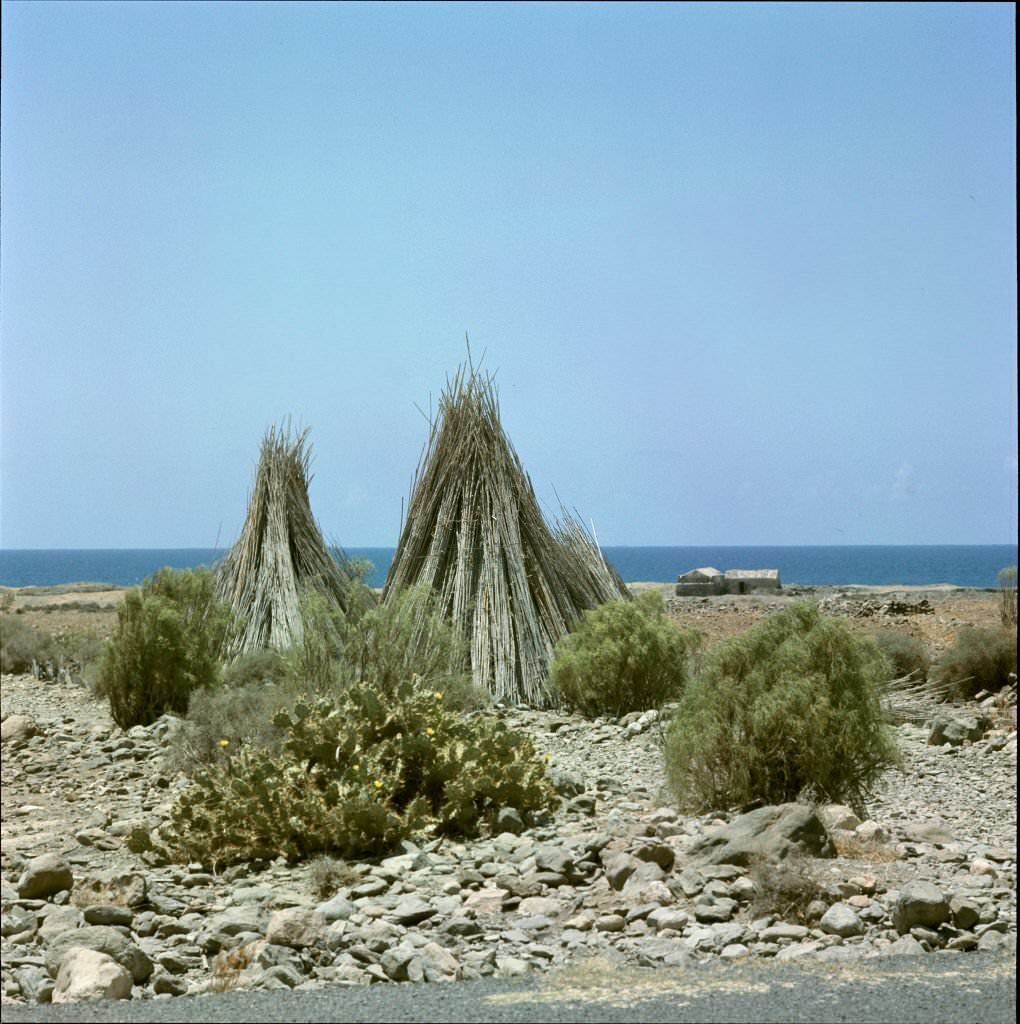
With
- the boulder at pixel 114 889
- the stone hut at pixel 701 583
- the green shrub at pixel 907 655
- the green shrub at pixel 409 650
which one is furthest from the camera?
the stone hut at pixel 701 583

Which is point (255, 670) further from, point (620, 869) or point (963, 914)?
point (963, 914)

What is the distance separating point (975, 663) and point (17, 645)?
4.92 metres

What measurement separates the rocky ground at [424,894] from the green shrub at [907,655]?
2361mm

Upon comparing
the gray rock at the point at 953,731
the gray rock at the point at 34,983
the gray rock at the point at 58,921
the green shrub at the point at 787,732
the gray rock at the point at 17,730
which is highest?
the gray rock at the point at 17,730

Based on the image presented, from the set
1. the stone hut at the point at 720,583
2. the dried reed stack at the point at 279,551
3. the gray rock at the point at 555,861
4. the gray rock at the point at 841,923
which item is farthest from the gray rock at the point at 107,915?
the stone hut at the point at 720,583

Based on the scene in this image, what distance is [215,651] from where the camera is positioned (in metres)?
4.59

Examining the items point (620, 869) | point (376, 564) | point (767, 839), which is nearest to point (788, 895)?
point (767, 839)

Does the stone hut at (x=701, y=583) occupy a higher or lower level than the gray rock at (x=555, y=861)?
higher

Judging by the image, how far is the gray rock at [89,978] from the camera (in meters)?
2.98

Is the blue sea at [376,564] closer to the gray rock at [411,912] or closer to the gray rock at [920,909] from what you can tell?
the gray rock at [920,909]

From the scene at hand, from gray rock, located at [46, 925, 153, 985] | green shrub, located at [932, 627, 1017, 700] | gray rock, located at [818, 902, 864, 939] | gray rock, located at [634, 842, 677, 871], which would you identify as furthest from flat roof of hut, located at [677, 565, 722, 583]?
gray rock, located at [46, 925, 153, 985]

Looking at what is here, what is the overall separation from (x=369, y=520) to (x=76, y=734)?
4.74 feet

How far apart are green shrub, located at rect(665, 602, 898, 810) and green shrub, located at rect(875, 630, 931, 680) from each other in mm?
2064

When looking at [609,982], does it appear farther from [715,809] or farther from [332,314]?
[332,314]
